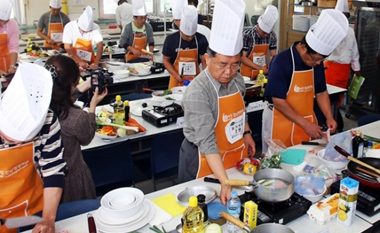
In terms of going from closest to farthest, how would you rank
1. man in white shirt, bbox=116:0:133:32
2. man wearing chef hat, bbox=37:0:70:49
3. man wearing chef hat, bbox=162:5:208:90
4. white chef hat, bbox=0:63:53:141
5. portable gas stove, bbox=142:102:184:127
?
white chef hat, bbox=0:63:53:141, portable gas stove, bbox=142:102:184:127, man wearing chef hat, bbox=162:5:208:90, man wearing chef hat, bbox=37:0:70:49, man in white shirt, bbox=116:0:133:32

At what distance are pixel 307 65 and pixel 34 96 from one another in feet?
6.08

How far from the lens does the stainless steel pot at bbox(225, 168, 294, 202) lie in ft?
5.52

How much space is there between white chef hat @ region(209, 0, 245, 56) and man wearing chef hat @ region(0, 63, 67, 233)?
33.2 inches

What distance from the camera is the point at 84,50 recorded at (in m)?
4.99

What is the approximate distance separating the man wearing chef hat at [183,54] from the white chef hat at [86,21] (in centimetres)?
122

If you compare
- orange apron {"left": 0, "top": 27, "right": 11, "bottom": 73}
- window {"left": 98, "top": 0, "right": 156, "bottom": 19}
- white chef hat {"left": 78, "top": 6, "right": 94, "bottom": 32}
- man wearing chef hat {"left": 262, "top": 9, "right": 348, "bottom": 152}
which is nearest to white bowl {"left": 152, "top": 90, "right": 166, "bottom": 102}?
man wearing chef hat {"left": 262, "top": 9, "right": 348, "bottom": 152}

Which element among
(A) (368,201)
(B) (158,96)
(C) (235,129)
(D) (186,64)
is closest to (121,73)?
(D) (186,64)

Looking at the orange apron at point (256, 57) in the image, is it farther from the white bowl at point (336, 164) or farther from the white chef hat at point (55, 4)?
the white chef hat at point (55, 4)

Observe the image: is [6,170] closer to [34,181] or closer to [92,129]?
[34,181]

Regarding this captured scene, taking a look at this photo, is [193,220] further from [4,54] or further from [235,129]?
[4,54]

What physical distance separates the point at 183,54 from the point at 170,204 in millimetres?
2497

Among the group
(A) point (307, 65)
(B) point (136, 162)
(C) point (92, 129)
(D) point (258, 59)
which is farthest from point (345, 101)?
(C) point (92, 129)

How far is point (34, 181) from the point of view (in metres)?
1.88

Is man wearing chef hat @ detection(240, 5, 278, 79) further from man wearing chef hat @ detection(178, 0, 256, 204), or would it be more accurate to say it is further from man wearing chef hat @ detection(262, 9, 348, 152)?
man wearing chef hat @ detection(178, 0, 256, 204)
